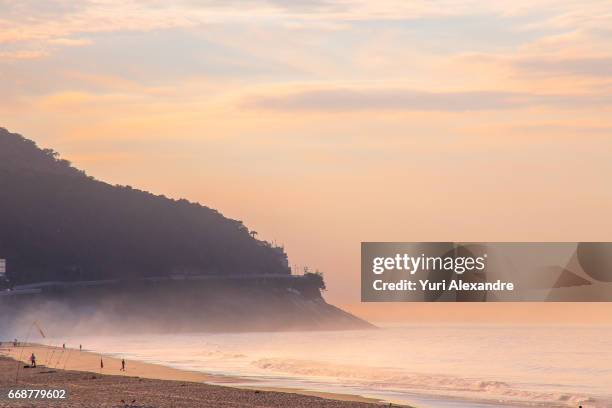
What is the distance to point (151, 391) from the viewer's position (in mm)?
60281

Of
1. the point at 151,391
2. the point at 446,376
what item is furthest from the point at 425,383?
the point at 151,391

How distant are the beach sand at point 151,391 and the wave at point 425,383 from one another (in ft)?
32.0

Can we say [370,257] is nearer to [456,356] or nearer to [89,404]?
[89,404]

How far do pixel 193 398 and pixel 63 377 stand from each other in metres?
16.4

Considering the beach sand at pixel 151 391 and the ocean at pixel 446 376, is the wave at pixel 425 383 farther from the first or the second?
the beach sand at pixel 151 391

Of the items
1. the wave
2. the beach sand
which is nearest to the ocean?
the wave

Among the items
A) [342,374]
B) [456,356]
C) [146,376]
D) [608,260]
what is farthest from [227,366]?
[456,356]

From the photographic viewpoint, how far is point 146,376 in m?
76.7

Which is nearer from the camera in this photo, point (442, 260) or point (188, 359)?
point (442, 260)

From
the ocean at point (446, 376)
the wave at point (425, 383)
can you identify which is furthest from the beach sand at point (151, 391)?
the wave at point (425, 383)

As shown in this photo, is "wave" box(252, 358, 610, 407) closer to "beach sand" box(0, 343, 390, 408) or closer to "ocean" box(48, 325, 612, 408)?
"ocean" box(48, 325, 612, 408)

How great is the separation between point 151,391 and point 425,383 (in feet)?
81.3

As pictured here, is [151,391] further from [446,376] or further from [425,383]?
A: [446,376]

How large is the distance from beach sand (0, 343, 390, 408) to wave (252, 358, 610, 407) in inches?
383
